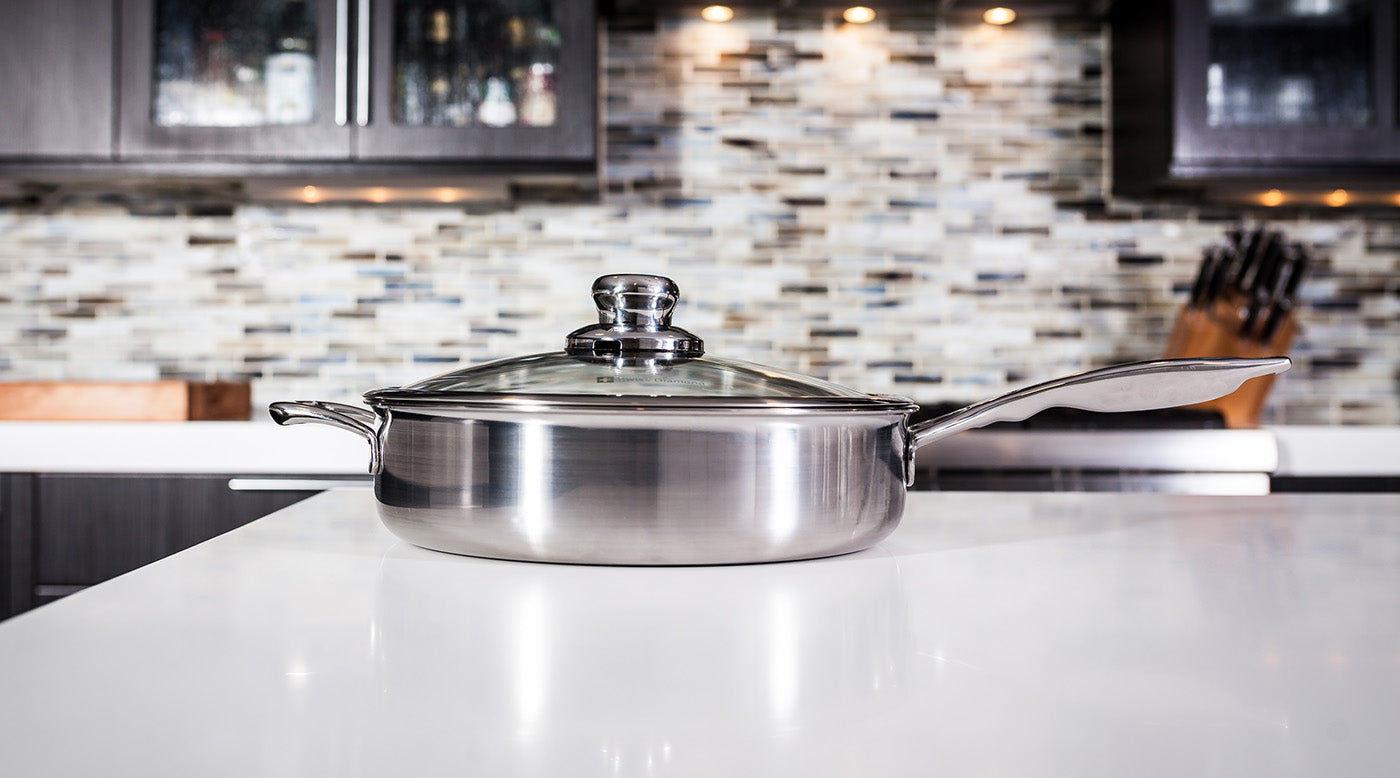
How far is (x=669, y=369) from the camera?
0.52 metres

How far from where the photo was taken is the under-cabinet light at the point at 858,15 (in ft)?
6.75

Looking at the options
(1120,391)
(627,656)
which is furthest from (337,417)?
(1120,391)

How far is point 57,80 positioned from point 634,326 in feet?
5.74

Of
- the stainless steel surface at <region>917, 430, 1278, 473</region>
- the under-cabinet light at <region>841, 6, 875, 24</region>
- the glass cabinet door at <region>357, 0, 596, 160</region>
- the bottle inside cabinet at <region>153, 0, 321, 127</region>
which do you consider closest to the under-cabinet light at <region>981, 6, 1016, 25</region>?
the under-cabinet light at <region>841, 6, 875, 24</region>

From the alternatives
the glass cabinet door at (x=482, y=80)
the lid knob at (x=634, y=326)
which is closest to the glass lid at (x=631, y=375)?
the lid knob at (x=634, y=326)

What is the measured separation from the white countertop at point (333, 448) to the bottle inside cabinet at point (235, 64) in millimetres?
578

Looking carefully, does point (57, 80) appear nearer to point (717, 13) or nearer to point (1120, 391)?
point (717, 13)

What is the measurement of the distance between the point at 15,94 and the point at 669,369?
6.05 feet

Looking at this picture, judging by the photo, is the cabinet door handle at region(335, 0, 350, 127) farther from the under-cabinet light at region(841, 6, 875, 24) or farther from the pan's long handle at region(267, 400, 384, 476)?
the pan's long handle at region(267, 400, 384, 476)

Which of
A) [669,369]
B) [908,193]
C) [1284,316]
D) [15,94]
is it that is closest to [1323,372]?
[1284,316]

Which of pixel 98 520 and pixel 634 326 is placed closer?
pixel 634 326

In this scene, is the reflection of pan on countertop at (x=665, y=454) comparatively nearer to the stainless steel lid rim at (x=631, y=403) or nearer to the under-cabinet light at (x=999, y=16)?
the stainless steel lid rim at (x=631, y=403)

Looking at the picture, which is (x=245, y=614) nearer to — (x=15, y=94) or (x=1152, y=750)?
(x=1152, y=750)

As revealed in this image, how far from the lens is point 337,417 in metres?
0.54
